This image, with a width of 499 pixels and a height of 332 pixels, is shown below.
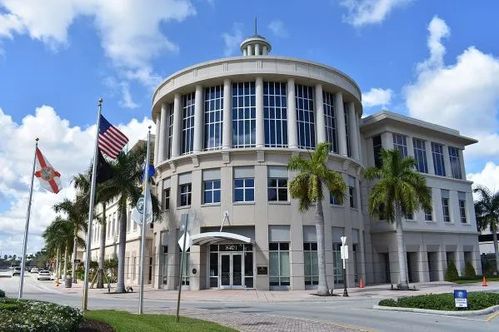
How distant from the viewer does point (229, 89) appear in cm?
3859

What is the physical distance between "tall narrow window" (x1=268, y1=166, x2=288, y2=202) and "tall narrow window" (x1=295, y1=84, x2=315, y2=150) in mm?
2901

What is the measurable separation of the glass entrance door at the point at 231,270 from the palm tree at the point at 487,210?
1388 inches

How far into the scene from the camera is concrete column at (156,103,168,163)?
1661 inches

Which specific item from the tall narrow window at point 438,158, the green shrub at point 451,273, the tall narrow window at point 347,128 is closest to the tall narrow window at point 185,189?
the tall narrow window at point 347,128

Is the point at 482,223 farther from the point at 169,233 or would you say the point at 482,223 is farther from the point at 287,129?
the point at 169,233

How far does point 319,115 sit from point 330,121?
227cm

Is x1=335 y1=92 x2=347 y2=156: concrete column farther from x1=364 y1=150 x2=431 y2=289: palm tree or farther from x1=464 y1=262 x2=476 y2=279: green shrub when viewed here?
x1=464 y1=262 x2=476 y2=279: green shrub

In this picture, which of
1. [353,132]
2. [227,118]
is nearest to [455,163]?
[353,132]

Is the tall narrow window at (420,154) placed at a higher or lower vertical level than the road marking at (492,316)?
higher

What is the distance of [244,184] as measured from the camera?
121 ft

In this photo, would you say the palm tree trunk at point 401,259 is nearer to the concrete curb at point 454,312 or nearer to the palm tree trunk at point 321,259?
the palm tree trunk at point 321,259

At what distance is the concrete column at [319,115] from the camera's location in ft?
127

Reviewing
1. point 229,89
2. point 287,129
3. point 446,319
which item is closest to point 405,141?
point 287,129

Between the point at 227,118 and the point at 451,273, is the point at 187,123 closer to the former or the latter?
the point at 227,118
